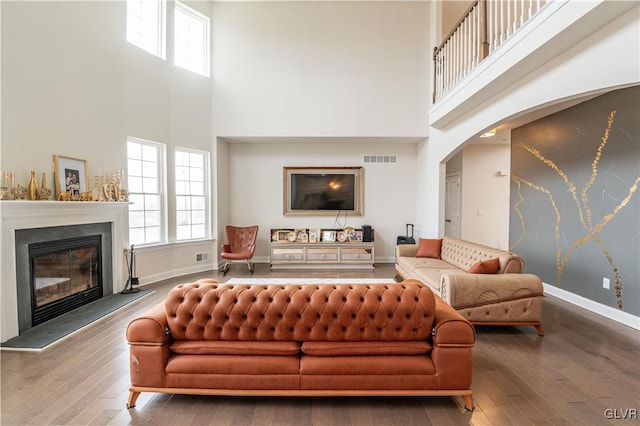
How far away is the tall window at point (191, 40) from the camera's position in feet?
18.2

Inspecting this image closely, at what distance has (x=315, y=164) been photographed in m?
6.67

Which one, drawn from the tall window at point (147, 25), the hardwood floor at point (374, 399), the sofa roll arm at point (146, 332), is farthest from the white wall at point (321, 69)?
the sofa roll arm at point (146, 332)

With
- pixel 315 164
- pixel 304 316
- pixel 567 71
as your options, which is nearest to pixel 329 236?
pixel 315 164

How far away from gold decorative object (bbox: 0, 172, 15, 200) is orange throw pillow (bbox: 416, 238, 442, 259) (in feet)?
18.3

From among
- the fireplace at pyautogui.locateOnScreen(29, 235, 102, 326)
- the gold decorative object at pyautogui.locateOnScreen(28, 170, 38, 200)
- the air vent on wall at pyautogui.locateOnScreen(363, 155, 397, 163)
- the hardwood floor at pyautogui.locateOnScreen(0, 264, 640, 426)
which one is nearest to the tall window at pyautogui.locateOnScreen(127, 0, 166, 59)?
the gold decorative object at pyautogui.locateOnScreen(28, 170, 38, 200)

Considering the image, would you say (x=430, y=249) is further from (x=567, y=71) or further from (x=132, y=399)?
(x=132, y=399)

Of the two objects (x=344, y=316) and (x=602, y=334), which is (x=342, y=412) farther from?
(x=602, y=334)

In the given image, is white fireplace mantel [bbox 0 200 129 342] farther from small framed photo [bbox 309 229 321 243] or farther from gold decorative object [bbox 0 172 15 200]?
small framed photo [bbox 309 229 321 243]

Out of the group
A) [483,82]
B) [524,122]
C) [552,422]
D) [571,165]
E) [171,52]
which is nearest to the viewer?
[552,422]

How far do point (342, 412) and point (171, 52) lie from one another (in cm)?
616

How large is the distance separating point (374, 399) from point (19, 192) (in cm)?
416

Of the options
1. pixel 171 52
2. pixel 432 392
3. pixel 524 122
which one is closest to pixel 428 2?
pixel 524 122

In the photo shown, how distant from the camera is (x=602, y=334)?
10.3ft

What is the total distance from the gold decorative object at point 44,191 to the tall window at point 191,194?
216 centimetres
